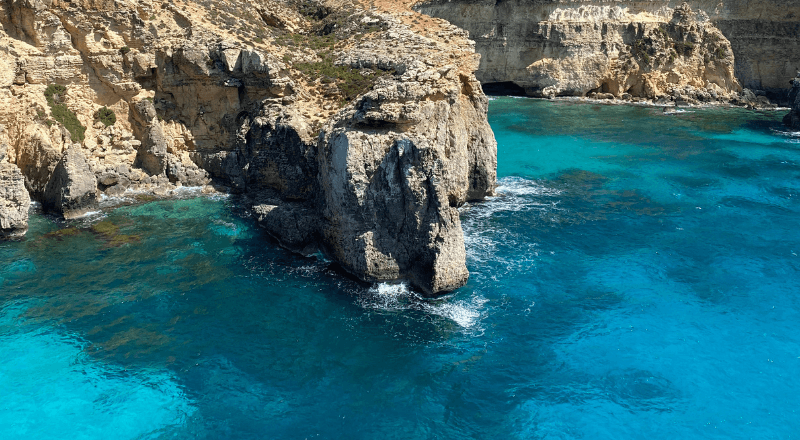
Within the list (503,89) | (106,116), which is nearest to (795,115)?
(503,89)

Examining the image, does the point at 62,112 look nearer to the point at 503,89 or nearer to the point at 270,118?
the point at 270,118

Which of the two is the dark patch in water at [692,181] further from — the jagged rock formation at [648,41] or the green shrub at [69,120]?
the green shrub at [69,120]

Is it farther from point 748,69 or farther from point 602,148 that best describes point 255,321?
point 748,69

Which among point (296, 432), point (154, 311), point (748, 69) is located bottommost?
point (296, 432)

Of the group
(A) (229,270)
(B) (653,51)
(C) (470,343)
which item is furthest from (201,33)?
(B) (653,51)

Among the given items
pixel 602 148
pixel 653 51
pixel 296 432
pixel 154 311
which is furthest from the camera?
pixel 653 51

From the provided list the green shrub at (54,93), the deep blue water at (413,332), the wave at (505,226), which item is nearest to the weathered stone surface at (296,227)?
the deep blue water at (413,332)

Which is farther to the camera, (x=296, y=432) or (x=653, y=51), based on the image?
(x=653, y=51)
